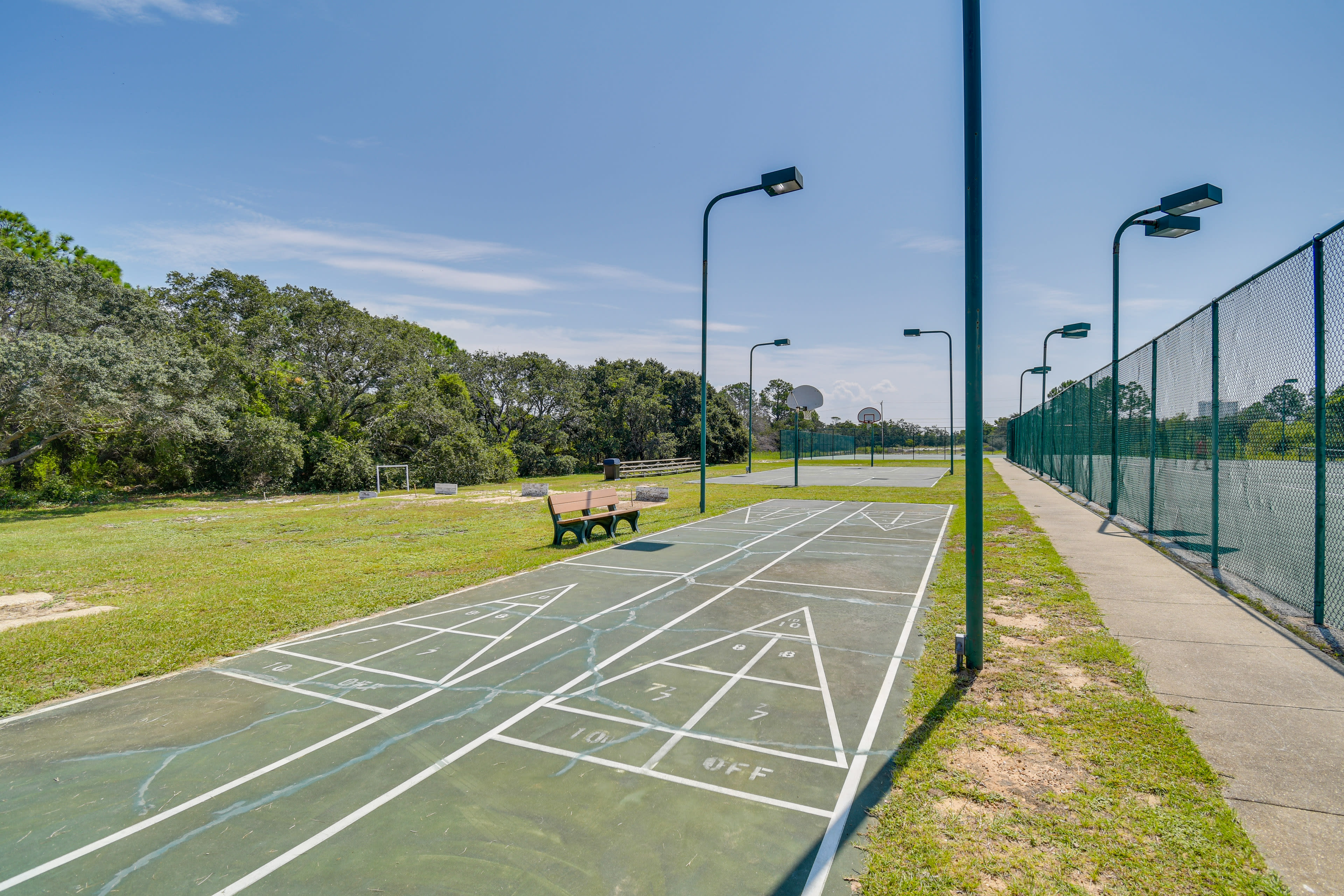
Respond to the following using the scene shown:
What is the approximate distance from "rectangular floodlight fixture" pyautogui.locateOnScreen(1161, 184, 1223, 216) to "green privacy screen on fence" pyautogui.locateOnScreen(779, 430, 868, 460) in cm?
3619

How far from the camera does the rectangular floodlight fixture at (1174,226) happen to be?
9.71 m

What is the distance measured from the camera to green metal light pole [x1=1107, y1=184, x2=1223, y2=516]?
343 inches

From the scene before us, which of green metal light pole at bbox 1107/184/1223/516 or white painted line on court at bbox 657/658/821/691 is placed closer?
white painted line on court at bbox 657/658/821/691

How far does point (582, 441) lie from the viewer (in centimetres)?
4228

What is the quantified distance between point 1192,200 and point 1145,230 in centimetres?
218

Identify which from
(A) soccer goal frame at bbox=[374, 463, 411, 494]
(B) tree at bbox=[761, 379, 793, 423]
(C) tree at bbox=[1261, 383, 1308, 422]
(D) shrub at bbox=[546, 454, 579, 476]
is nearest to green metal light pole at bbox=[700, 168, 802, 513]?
(C) tree at bbox=[1261, 383, 1308, 422]

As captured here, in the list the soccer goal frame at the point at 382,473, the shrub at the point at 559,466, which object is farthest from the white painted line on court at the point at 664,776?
the shrub at the point at 559,466

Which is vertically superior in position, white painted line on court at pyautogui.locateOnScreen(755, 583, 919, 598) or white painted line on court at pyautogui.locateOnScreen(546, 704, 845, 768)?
white painted line on court at pyautogui.locateOnScreen(755, 583, 919, 598)

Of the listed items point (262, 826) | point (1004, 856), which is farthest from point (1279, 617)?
point (262, 826)

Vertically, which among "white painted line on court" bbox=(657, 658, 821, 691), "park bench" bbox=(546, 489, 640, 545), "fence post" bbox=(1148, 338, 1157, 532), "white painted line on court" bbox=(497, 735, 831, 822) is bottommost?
"white painted line on court" bbox=(497, 735, 831, 822)

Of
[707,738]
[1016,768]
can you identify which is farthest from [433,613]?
[1016,768]

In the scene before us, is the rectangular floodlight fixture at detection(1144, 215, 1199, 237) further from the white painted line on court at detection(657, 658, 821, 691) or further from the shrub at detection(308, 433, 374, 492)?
the shrub at detection(308, 433, 374, 492)

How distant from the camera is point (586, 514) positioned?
37.7 feet

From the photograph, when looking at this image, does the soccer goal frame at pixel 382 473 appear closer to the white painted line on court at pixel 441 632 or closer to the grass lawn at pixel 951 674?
the grass lawn at pixel 951 674
